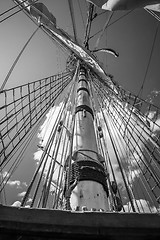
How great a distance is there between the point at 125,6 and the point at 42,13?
6290mm

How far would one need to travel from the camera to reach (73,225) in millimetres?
1014

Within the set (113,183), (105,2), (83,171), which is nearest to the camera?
(105,2)

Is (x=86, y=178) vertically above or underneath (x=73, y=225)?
above

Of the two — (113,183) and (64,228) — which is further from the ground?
(113,183)

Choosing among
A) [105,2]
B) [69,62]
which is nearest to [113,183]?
[105,2]

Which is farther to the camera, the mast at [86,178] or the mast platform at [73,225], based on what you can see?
the mast at [86,178]

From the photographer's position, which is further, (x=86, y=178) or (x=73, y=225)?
(x=86, y=178)

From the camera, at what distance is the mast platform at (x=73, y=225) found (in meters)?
1.00

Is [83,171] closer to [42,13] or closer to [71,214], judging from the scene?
[71,214]

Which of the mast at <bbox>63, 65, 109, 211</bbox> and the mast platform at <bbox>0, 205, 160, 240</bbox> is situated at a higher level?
the mast at <bbox>63, 65, 109, 211</bbox>

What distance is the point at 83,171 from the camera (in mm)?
2500

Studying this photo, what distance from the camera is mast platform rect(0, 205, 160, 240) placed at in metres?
1.00

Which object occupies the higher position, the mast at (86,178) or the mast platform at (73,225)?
the mast at (86,178)

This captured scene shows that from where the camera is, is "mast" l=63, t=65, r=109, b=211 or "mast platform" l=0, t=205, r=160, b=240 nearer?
"mast platform" l=0, t=205, r=160, b=240
